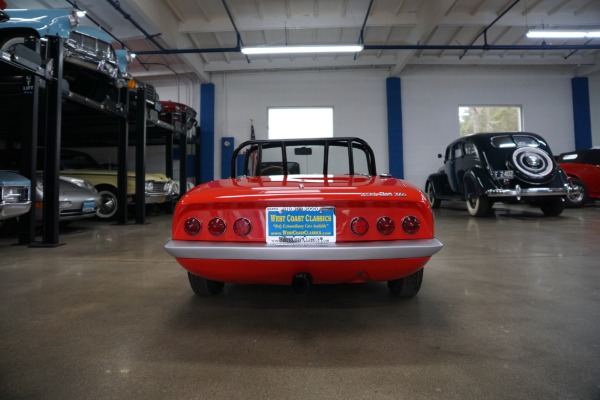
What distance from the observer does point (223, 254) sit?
4.39 feet

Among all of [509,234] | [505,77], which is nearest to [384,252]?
[509,234]

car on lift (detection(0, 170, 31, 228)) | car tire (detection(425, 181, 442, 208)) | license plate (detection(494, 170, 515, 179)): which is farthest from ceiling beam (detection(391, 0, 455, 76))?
car on lift (detection(0, 170, 31, 228))

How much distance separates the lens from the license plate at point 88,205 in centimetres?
455

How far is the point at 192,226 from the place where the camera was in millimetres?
1486

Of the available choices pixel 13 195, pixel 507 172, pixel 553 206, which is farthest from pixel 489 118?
pixel 13 195

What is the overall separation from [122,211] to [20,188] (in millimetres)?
2191

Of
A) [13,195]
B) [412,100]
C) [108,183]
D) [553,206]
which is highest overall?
[412,100]

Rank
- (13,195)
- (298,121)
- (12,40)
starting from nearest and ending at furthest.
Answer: (13,195)
(12,40)
(298,121)

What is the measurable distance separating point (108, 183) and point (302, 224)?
588cm

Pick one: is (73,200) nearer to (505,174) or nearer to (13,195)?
(13,195)

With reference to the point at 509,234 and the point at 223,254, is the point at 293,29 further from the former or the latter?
the point at 223,254

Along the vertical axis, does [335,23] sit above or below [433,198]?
above

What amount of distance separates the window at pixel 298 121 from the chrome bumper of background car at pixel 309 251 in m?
9.84

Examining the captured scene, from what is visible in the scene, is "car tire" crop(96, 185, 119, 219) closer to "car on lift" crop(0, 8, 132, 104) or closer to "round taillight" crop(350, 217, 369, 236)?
"car on lift" crop(0, 8, 132, 104)
